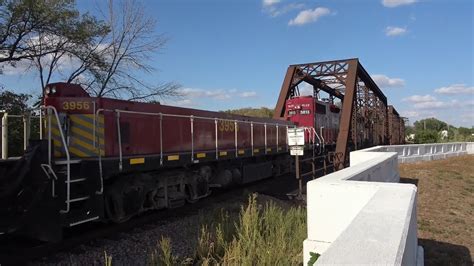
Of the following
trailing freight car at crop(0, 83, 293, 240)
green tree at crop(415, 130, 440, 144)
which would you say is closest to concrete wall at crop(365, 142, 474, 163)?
trailing freight car at crop(0, 83, 293, 240)

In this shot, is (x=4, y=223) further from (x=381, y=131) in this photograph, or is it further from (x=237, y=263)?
(x=381, y=131)

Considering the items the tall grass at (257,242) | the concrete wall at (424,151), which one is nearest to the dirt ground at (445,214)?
the tall grass at (257,242)

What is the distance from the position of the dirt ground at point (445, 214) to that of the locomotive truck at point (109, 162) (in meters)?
5.60

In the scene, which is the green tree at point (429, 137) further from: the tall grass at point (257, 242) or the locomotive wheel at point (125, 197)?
the locomotive wheel at point (125, 197)

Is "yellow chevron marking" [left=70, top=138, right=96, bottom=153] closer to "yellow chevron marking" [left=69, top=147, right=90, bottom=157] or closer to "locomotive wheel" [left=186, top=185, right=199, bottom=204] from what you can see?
"yellow chevron marking" [left=69, top=147, right=90, bottom=157]

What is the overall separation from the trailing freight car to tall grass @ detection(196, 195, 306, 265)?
2.24 metres

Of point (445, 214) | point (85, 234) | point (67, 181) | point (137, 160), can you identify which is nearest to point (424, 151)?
point (445, 214)

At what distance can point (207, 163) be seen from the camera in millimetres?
12555

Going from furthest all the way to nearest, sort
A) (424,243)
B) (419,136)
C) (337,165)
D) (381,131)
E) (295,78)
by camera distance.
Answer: (419,136)
(381,131)
(295,78)
(337,165)
(424,243)

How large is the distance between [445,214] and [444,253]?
3584 millimetres

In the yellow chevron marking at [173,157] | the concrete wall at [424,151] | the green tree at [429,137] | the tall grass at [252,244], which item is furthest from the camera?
the green tree at [429,137]

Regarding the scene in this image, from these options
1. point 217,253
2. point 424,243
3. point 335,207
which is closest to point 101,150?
point 217,253

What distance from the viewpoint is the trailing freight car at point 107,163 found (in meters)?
6.95

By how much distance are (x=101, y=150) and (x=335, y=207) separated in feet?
16.7
